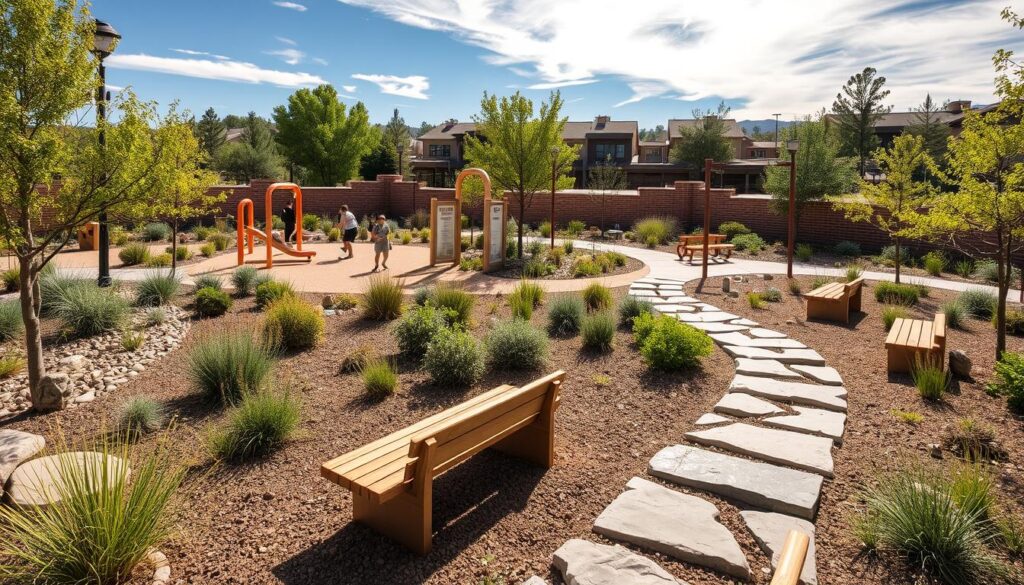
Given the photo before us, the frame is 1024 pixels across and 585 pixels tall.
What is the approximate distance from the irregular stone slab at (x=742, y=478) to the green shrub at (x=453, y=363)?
2267 mm

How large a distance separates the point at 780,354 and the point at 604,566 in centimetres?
501

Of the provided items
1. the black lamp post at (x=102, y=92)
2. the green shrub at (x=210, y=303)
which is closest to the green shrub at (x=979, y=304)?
the green shrub at (x=210, y=303)

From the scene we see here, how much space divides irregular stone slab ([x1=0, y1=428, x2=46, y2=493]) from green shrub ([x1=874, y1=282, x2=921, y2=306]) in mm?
11748

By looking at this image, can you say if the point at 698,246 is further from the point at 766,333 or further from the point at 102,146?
the point at 102,146

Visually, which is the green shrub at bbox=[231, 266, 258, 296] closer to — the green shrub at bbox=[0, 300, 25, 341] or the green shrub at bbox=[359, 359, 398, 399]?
the green shrub at bbox=[0, 300, 25, 341]

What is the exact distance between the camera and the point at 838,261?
657 inches

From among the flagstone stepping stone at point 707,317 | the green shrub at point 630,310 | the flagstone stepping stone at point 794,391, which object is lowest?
the flagstone stepping stone at point 794,391

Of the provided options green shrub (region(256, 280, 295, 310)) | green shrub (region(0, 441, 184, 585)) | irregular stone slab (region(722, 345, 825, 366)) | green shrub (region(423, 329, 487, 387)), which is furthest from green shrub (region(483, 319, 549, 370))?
green shrub (region(256, 280, 295, 310))

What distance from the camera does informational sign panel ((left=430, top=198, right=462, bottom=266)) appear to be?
15289mm

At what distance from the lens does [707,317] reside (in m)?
9.28

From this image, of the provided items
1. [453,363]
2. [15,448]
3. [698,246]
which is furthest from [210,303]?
[698,246]

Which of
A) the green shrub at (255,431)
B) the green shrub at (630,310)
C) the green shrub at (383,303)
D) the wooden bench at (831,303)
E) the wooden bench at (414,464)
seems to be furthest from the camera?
the wooden bench at (831,303)

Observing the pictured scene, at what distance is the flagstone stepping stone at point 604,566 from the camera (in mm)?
3119

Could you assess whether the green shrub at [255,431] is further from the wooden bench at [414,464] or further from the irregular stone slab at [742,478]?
the irregular stone slab at [742,478]
